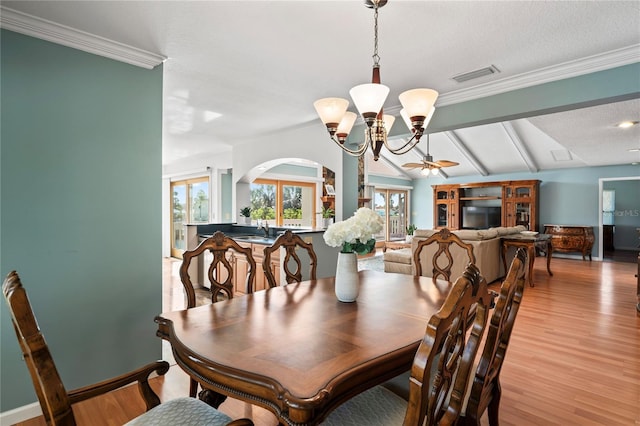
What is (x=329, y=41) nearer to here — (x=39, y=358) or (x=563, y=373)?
(x=39, y=358)

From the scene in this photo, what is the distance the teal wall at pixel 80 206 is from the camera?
210cm

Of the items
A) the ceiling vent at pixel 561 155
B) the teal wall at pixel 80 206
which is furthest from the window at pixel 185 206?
the ceiling vent at pixel 561 155

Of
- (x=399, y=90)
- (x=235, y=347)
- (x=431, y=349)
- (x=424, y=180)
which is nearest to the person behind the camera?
(x=431, y=349)

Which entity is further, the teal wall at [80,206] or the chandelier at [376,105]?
the teal wall at [80,206]

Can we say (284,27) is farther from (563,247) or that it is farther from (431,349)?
(563,247)

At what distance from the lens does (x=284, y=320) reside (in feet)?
5.13

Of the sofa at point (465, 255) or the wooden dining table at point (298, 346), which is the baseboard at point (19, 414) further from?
the sofa at point (465, 255)

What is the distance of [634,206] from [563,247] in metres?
3.45

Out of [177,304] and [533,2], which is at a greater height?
[533,2]

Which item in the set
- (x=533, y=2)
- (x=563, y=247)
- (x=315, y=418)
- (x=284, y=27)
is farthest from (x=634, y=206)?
(x=315, y=418)

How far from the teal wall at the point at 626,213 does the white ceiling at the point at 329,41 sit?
7.96 meters

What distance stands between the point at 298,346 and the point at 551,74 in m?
3.02

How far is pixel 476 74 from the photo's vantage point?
9.49 feet

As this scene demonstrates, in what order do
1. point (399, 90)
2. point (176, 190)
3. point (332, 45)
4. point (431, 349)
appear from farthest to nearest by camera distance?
point (176, 190)
point (399, 90)
point (332, 45)
point (431, 349)
